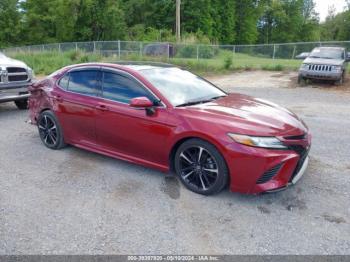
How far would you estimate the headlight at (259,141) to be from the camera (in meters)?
3.68

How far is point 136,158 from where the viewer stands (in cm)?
464

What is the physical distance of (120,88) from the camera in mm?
4707

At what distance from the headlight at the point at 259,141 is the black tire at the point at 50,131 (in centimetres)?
314

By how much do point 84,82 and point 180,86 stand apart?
4.92 ft

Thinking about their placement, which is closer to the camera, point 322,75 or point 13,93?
point 13,93

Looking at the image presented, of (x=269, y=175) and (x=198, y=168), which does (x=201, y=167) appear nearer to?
(x=198, y=168)

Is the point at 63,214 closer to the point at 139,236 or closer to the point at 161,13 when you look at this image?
the point at 139,236

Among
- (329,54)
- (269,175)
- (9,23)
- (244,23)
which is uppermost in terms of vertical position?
(244,23)

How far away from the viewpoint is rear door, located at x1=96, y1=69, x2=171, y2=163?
429cm

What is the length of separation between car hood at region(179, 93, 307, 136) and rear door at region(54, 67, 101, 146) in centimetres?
158

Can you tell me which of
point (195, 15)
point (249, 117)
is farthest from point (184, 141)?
point (195, 15)

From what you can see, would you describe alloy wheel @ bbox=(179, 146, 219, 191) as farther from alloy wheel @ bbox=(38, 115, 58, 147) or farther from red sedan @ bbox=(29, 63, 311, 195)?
alloy wheel @ bbox=(38, 115, 58, 147)

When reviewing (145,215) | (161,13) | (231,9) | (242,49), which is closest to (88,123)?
(145,215)

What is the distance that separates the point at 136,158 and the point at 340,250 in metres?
2.64
